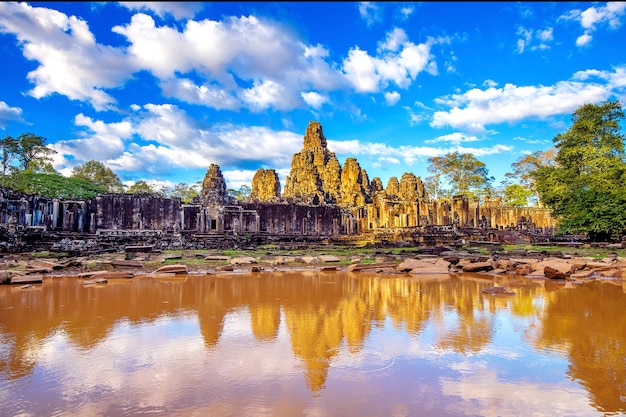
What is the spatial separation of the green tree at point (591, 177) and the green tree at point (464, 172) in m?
25.3

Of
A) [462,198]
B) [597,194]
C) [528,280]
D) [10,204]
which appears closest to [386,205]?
[462,198]

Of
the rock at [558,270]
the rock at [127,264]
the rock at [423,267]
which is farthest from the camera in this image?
the rock at [127,264]

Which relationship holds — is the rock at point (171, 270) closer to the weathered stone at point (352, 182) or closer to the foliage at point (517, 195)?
the weathered stone at point (352, 182)

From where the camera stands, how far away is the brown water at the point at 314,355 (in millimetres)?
3334

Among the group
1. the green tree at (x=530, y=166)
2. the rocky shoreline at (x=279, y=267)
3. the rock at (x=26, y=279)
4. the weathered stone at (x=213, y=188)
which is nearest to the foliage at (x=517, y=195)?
the green tree at (x=530, y=166)

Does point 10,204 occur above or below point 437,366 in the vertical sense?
above

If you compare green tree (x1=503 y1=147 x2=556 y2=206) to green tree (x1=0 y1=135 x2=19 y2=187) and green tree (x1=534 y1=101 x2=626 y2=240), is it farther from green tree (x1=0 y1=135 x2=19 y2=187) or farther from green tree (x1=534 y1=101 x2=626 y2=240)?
green tree (x1=0 y1=135 x2=19 y2=187)

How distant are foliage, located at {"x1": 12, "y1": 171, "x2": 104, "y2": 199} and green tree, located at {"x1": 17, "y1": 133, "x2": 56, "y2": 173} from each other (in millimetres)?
2565

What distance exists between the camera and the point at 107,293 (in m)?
9.62

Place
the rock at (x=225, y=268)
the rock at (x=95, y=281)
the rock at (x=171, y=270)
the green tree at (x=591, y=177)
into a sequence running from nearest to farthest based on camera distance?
the rock at (x=95, y=281)
the rock at (x=171, y=270)
the rock at (x=225, y=268)
the green tree at (x=591, y=177)

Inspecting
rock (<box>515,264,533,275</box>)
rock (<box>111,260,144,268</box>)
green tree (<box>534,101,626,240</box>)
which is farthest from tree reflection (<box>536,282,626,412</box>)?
green tree (<box>534,101,626,240</box>)

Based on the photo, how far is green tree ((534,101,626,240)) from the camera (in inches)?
883

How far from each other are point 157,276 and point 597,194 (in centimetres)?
2558

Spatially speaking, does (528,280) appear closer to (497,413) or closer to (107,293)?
(497,413)
